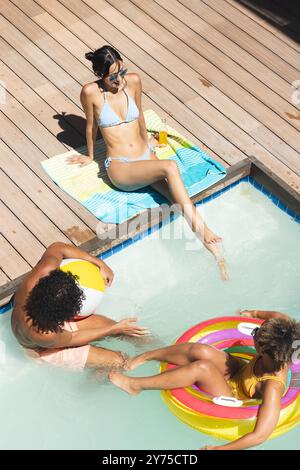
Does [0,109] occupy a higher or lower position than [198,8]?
lower

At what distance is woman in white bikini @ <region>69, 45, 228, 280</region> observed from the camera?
5590mm

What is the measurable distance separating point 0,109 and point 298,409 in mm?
3899

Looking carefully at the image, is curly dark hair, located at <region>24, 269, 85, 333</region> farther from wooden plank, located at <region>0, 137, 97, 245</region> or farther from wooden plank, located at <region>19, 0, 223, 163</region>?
wooden plank, located at <region>19, 0, 223, 163</region>

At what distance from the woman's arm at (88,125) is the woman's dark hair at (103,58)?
273 mm

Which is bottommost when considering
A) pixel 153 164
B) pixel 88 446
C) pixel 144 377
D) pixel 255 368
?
pixel 88 446

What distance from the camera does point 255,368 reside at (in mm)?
4465

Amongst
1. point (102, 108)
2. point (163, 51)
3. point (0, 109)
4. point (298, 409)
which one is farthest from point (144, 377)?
point (163, 51)

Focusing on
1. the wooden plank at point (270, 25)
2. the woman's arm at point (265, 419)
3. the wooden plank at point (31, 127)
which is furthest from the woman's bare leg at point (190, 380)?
the wooden plank at point (270, 25)

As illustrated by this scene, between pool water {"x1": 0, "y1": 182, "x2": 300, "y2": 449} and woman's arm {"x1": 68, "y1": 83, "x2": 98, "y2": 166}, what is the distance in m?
0.92

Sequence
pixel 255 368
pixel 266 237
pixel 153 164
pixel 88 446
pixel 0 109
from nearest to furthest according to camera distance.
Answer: pixel 255 368 → pixel 88 446 → pixel 153 164 → pixel 266 237 → pixel 0 109

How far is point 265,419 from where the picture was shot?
4.31 metres

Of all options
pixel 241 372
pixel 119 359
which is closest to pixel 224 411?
pixel 241 372

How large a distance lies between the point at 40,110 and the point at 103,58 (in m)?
1.51
